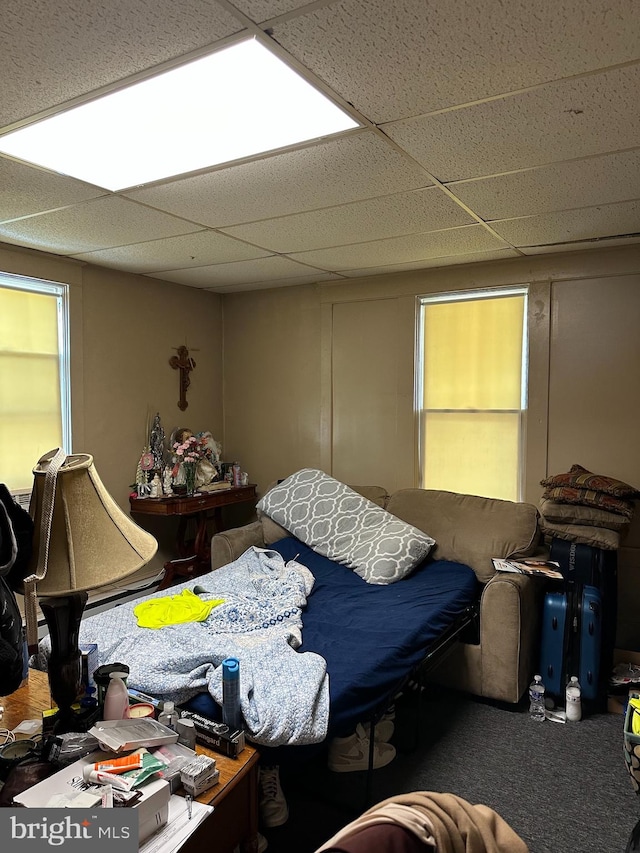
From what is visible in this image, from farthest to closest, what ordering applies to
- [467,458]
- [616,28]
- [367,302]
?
[367,302] → [467,458] → [616,28]

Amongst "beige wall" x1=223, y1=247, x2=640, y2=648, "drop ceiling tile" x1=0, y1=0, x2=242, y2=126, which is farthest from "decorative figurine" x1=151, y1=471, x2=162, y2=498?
"drop ceiling tile" x1=0, y1=0, x2=242, y2=126

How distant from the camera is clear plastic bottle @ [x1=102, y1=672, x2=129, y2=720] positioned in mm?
1601

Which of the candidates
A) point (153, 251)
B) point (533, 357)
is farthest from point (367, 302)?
point (153, 251)

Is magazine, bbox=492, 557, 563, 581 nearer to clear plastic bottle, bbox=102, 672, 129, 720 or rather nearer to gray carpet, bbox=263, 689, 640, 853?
gray carpet, bbox=263, 689, 640, 853

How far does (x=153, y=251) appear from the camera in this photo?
12.1 ft

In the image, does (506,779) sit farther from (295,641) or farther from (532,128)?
(532,128)

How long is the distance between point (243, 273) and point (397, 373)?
1422 millimetres

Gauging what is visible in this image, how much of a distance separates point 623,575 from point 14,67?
3921 millimetres

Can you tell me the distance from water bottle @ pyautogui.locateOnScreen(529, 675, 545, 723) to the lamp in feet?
7.44

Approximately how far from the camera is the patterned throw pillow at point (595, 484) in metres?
3.14

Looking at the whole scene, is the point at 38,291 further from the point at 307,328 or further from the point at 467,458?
the point at 467,458

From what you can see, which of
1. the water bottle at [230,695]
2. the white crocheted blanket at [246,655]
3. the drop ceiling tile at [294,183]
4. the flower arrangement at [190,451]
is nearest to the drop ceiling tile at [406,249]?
the drop ceiling tile at [294,183]

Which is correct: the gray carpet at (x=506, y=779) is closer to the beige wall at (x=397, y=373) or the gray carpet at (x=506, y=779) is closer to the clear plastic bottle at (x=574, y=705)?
the clear plastic bottle at (x=574, y=705)

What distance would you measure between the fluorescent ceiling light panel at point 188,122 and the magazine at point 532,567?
7.53 ft
